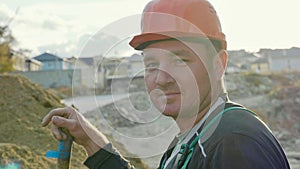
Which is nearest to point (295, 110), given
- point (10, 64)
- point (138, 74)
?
point (10, 64)

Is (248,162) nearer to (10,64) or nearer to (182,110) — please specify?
(182,110)

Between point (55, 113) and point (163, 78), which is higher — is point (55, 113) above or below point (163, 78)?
below

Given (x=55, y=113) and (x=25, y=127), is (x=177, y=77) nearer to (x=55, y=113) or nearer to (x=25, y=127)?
(x=55, y=113)

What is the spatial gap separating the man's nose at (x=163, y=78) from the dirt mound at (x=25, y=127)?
347 cm

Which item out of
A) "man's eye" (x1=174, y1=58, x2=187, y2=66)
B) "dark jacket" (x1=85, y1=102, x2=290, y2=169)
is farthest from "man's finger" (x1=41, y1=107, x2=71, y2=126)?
"dark jacket" (x1=85, y1=102, x2=290, y2=169)

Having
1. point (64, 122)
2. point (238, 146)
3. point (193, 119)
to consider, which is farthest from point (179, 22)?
point (64, 122)

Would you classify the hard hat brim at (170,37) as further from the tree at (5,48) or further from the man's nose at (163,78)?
the tree at (5,48)

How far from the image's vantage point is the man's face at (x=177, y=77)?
1870mm

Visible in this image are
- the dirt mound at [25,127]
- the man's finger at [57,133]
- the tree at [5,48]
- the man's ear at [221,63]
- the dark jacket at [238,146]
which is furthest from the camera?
the tree at [5,48]

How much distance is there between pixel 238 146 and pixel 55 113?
92cm

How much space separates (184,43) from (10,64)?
28153mm

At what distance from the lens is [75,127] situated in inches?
89.5

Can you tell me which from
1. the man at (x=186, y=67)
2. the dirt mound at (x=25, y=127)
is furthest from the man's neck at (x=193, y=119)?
the dirt mound at (x=25, y=127)

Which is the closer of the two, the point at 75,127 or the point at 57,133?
the point at 57,133
